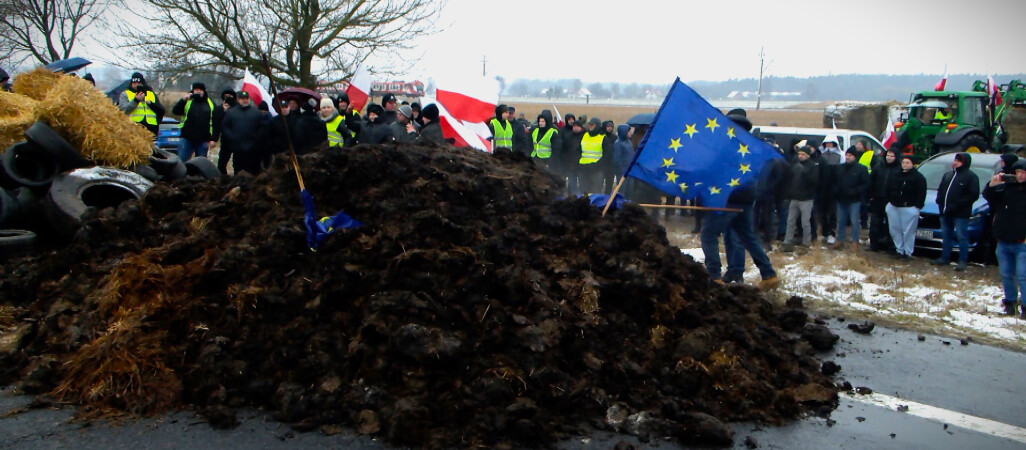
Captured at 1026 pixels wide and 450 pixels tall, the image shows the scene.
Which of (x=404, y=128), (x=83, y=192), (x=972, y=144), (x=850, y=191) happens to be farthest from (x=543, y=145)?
(x=972, y=144)

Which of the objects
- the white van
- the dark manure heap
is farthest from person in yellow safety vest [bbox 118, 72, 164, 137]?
the white van

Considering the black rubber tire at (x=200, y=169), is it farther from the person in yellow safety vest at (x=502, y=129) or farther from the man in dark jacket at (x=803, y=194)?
the man in dark jacket at (x=803, y=194)

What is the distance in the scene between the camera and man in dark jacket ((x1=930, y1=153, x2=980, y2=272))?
37.1 feet

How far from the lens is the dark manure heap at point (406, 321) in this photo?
507 centimetres

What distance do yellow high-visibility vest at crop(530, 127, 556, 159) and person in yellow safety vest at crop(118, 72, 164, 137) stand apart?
6932 millimetres

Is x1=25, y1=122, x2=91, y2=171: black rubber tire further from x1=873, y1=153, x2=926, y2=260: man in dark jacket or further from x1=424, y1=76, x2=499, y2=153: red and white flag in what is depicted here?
x1=873, y1=153, x2=926, y2=260: man in dark jacket

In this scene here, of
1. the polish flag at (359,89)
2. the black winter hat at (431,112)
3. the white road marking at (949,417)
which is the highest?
the polish flag at (359,89)

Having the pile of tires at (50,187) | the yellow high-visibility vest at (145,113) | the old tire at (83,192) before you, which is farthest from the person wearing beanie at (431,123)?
the yellow high-visibility vest at (145,113)

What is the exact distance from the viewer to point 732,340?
20.1ft

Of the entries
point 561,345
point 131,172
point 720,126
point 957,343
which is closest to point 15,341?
point 131,172

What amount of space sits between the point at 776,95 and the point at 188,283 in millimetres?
126359

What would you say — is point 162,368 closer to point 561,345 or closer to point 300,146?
point 561,345

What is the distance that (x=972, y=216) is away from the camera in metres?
12.0

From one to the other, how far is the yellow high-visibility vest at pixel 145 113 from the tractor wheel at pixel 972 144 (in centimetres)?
1859
